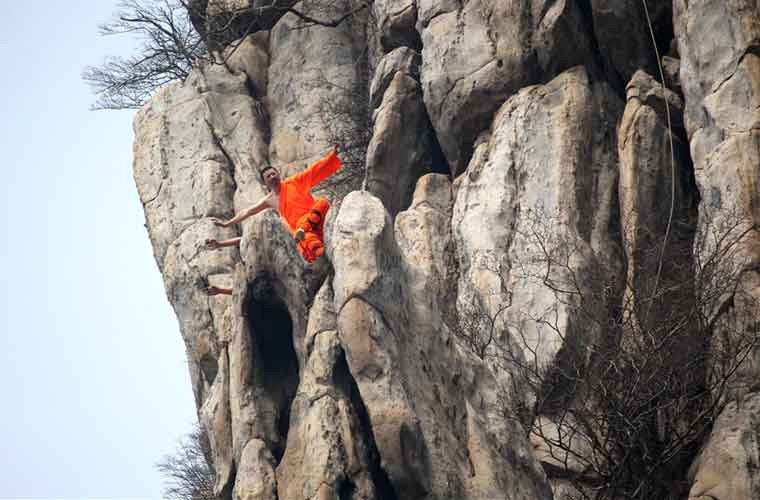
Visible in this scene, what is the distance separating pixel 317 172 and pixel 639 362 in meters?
4.19

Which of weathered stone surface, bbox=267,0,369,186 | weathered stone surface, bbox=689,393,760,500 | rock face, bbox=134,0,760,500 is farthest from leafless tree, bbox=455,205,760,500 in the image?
weathered stone surface, bbox=267,0,369,186

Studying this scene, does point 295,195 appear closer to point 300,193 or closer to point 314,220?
point 300,193

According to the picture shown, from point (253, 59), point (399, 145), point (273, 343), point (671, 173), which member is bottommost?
point (273, 343)

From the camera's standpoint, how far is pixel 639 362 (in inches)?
595

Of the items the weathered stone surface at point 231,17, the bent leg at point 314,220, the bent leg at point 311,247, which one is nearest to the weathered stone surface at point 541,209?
the bent leg at point 314,220

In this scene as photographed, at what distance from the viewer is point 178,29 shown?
23250mm

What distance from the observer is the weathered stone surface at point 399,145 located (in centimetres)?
1916

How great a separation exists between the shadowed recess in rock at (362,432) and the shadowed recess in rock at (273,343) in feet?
2.73

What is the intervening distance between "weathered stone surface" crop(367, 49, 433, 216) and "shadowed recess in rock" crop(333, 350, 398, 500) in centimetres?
702

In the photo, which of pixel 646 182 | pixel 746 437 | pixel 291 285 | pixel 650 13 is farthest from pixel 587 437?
pixel 650 13

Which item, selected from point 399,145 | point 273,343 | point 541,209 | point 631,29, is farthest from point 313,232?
point 631,29

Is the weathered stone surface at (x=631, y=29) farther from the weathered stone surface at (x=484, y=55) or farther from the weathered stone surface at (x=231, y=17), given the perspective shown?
the weathered stone surface at (x=231, y=17)

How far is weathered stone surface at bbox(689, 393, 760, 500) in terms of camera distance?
1376 cm

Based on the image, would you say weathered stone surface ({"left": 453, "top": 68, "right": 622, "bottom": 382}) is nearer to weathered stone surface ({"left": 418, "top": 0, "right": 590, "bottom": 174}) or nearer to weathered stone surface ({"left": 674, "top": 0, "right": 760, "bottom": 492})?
weathered stone surface ({"left": 418, "top": 0, "right": 590, "bottom": 174})
